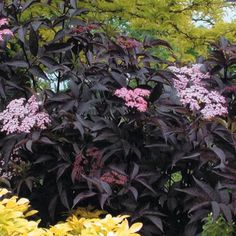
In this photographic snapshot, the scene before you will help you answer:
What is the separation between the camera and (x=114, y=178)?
8.78ft

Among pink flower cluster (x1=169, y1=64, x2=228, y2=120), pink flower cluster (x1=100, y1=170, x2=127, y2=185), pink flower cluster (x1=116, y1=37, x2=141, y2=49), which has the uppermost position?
Result: pink flower cluster (x1=116, y1=37, x2=141, y2=49)

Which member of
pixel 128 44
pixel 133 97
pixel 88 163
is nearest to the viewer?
pixel 133 97

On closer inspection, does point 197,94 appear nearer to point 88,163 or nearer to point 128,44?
point 128,44

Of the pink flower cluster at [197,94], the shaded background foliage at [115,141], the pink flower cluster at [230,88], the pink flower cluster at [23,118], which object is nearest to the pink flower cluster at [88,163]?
the shaded background foliage at [115,141]

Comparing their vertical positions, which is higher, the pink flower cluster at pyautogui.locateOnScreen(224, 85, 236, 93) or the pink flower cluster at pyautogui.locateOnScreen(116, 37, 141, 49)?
the pink flower cluster at pyautogui.locateOnScreen(116, 37, 141, 49)

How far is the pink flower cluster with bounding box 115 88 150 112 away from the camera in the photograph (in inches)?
103

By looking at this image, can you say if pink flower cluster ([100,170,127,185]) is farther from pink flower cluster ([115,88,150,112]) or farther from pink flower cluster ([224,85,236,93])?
pink flower cluster ([224,85,236,93])

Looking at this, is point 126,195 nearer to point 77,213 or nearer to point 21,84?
point 77,213

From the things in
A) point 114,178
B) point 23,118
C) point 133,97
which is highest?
point 133,97

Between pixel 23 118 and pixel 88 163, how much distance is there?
1.21 ft

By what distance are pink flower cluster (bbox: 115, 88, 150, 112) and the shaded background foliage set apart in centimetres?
11

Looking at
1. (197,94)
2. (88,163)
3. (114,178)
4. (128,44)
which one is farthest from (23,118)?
(197,94)

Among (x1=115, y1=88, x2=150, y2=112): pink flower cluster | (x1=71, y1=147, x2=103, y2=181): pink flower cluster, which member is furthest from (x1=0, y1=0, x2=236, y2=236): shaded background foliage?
(x1=115, y1=88, x2=150, y2=112): pink flower cluster

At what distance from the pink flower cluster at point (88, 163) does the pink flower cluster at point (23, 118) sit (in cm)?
23
